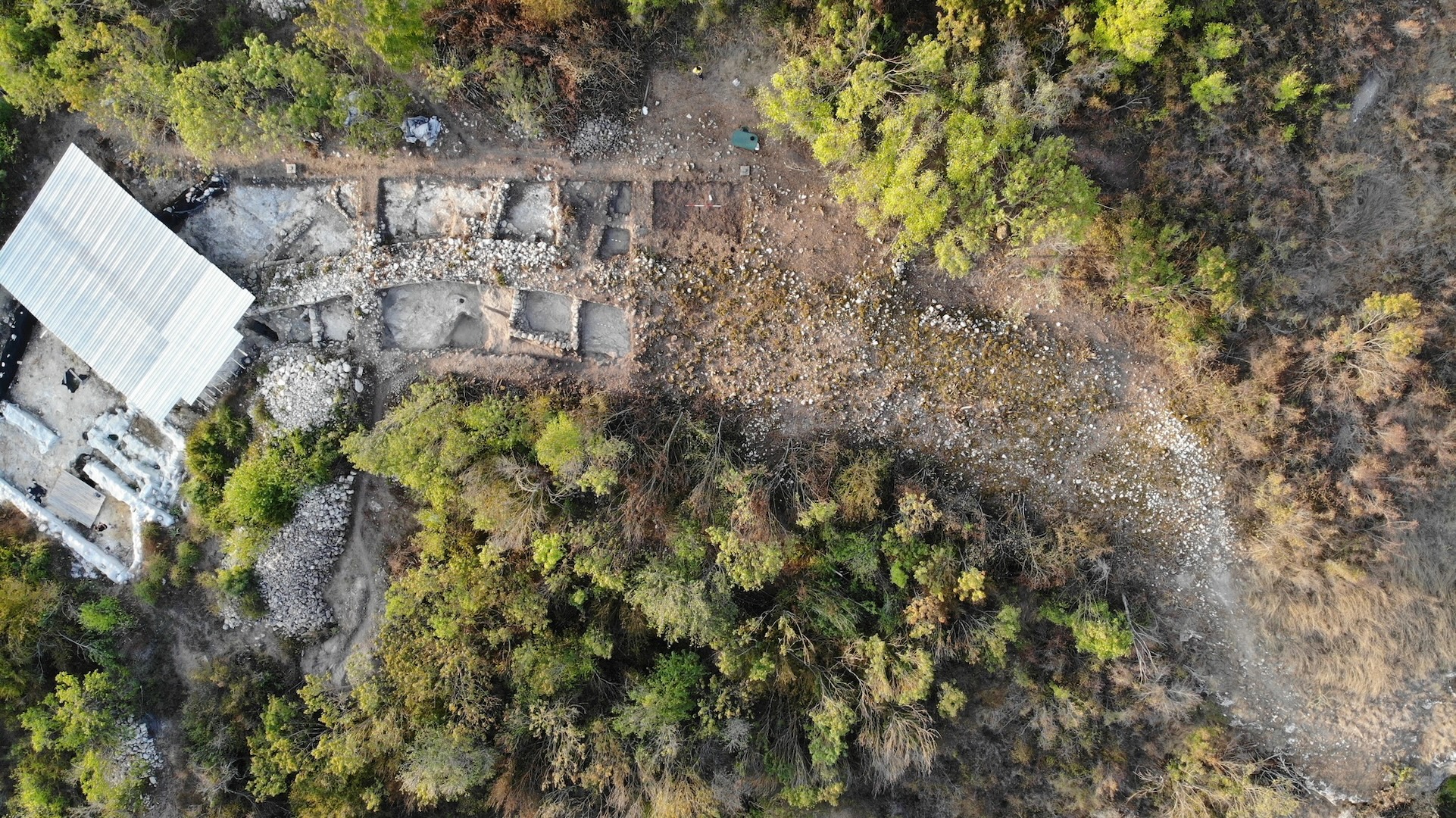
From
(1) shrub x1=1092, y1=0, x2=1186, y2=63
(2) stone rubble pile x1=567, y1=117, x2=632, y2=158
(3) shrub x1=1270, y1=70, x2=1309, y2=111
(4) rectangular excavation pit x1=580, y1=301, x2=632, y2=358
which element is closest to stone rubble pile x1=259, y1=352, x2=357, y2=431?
(4) rectangular excavation pit x1=580, y1=301, x2=632, y2=358

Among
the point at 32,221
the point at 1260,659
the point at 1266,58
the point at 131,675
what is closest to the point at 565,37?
the point at 32,221

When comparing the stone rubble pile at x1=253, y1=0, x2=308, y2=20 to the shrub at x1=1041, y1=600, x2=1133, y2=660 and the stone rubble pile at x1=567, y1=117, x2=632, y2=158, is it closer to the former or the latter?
the stone rubble pile at x1=567, y1=117, x2=632, y2=158

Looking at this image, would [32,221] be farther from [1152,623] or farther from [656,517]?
[1152,623]

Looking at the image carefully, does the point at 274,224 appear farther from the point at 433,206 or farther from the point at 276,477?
the point at 276,477

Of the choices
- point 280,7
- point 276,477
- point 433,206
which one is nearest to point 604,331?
point 433,206

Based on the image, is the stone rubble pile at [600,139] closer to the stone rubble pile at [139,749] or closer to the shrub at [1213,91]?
the shrub at [1213,91]

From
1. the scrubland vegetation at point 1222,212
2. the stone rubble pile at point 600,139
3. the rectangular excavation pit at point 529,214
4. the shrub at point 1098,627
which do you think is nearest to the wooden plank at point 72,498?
the rectangular excavation pit at point 529,214
